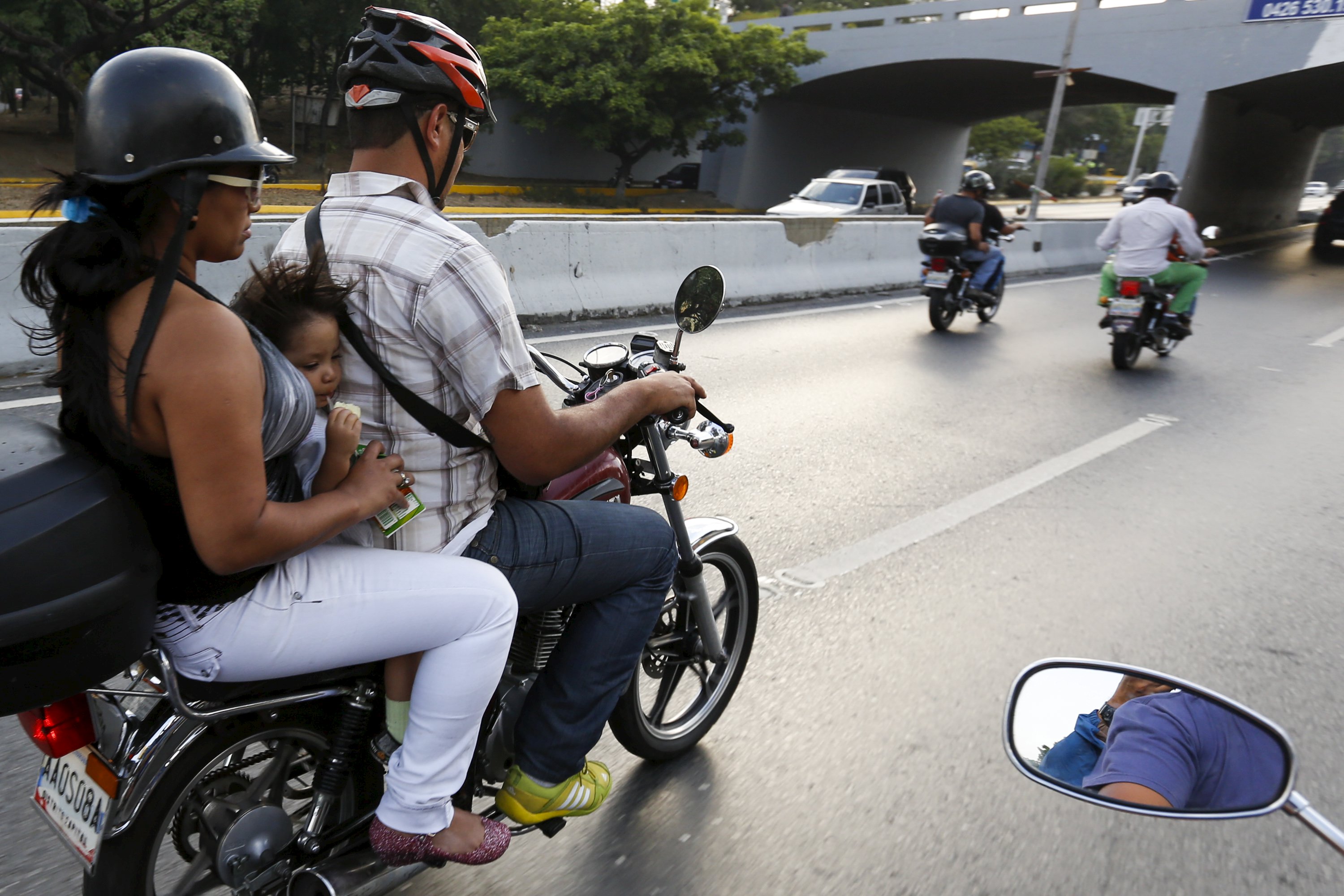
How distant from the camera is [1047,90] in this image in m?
34.3

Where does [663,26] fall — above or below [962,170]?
above

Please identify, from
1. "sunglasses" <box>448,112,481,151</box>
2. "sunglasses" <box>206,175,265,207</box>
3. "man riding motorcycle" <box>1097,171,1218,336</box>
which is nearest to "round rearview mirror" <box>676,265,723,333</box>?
"sunglasses" <box>448,112,481,151</box>

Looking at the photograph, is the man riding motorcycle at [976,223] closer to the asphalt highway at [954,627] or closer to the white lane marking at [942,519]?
the asphalt highway at [954,627]

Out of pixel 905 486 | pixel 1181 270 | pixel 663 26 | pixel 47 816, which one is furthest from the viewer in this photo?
pixel 663 26

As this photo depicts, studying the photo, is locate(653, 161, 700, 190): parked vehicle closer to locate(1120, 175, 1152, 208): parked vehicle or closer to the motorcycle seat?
locate(1120, 175, 1152, 208): parked vehicle

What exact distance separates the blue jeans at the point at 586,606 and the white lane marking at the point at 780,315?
5712 millimetres

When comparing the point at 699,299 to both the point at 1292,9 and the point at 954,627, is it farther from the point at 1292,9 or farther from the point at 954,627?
the point at 1292,9

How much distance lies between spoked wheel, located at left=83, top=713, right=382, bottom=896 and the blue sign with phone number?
27.6m

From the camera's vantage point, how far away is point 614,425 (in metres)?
2.12

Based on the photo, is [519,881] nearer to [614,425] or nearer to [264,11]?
[614,425]

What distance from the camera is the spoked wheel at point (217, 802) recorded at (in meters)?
1.70

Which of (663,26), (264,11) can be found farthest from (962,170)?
(264,11)

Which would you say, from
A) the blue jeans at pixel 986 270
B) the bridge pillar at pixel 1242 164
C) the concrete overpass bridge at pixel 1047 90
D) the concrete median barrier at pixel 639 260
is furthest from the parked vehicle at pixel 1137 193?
the bridge pillar at pixel 1242 164

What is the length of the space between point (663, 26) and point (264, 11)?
12369 millimetres
